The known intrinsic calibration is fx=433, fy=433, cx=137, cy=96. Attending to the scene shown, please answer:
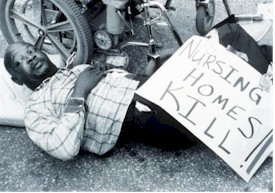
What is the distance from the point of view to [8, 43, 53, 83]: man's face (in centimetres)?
259

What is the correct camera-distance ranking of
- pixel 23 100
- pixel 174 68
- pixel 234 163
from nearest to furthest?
pixel 234 163, pixel 174 68, pixel 23 100

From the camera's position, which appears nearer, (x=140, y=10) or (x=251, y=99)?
(x=251, y=99)

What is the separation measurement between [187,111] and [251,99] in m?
0.36

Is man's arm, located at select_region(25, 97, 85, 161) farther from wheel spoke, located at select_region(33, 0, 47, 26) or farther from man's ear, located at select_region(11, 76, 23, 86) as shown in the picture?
wheel spoke, located at select_region(33, 0, 47, 26)

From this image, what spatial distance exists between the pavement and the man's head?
42cm

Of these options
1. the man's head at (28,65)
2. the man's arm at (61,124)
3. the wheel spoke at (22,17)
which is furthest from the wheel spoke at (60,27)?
the man's arm at (61,124)

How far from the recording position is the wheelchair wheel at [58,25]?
2807 mm

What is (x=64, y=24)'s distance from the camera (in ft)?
9.60

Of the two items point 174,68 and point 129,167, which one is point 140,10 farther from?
point 129,167

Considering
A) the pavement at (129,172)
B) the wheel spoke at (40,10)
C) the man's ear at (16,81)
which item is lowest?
the pavement at (129,172)

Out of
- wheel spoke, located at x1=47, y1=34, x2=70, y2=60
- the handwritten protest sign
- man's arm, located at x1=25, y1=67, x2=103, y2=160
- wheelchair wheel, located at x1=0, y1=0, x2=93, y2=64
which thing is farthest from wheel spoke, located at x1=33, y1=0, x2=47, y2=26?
the handwritten protest sign

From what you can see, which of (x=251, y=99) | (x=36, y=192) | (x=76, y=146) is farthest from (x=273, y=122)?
(x=36, y=192)

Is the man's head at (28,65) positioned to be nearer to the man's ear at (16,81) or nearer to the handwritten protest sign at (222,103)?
the man's ear at (16,81)

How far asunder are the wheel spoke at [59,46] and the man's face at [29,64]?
41 cm
